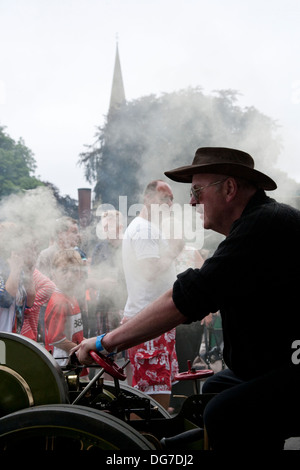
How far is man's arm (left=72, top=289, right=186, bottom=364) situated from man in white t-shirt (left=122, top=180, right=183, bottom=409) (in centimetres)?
157

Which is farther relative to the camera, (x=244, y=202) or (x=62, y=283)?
(x=62, y=283)

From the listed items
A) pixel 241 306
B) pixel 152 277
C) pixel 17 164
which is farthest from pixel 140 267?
pixel 17 164

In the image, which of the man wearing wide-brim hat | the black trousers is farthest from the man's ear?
the black trousers

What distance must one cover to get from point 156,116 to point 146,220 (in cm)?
620

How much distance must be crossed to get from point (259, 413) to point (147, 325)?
1.62 feet

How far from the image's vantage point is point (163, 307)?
1779 mm

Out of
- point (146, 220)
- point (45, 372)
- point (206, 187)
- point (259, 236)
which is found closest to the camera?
point (259, 236)

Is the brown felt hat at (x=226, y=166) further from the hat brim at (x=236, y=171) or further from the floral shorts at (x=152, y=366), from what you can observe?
the floral shorts at (x=152, y=366)

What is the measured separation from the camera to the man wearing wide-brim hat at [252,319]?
5.39ft

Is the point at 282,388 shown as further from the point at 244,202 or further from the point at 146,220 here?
the point at 146,220

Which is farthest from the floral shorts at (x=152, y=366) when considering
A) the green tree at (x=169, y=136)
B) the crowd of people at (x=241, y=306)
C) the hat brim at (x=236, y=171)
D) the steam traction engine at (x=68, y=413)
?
the green tree at (x=169, y=136)

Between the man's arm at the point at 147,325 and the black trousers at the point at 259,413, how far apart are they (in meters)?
0.33
